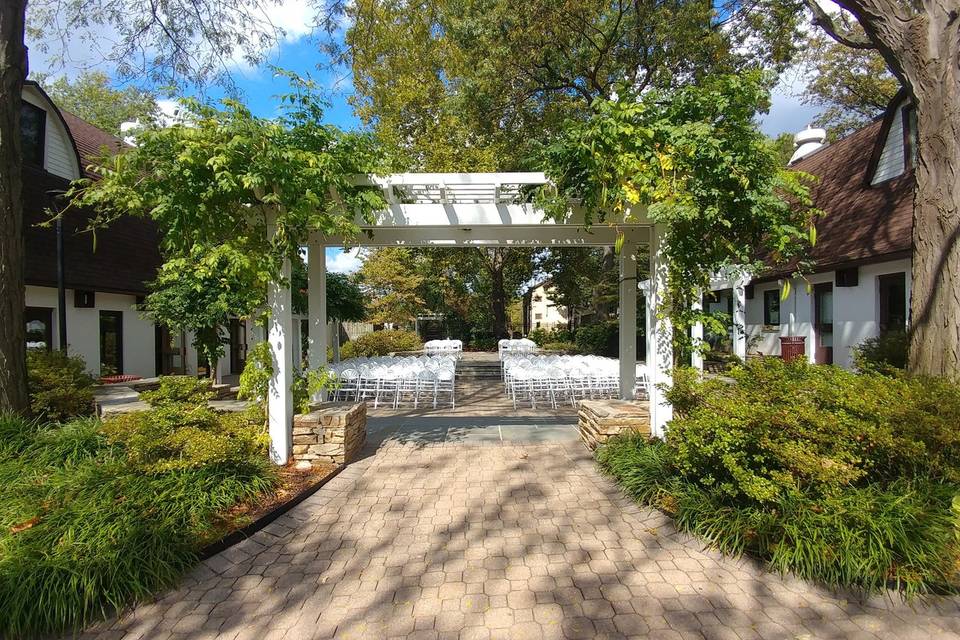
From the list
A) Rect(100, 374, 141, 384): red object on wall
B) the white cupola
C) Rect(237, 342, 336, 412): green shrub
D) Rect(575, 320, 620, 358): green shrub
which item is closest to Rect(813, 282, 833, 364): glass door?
Rect(575, 320, 620, 358): green shrub

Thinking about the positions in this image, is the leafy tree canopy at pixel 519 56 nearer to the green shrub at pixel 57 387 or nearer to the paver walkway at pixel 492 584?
the green shrub at pixel 57 387

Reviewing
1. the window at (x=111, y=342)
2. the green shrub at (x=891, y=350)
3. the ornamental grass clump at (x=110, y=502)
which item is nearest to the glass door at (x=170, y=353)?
the window at (x=111, y=342)

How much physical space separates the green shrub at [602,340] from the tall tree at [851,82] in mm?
9858

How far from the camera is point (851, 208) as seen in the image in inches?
396

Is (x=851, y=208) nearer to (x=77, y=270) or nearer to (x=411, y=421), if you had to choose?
(x=411, y=421)

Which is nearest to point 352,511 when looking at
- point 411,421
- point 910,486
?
point 411,421

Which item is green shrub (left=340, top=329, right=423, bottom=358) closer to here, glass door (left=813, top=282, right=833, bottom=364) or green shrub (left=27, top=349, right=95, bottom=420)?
green shrub (left=27, top=349, right=95, bottom=420)

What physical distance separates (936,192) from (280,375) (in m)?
6.47

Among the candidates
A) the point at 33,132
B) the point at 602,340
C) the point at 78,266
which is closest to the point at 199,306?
the point at 78,266

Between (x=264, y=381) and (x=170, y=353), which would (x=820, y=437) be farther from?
(x=170, y=353)

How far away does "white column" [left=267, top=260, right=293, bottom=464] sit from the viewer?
15.3ft

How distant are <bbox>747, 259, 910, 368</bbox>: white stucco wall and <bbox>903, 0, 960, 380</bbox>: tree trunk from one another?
5.11 metres

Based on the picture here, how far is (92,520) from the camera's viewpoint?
298 centimetres

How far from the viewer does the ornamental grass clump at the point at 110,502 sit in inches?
99.1
